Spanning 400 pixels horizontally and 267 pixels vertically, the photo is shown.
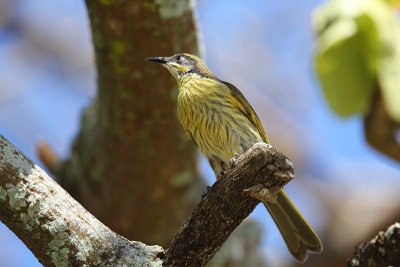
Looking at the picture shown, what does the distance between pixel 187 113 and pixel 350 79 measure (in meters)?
1.17

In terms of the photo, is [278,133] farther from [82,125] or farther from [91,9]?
[91,9]

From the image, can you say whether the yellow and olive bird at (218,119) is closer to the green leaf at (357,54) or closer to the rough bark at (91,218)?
the green leaf at (357,54)

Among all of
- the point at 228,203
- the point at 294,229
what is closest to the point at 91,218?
the point at 228,203

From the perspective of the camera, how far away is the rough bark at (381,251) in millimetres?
2941

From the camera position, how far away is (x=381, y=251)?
2.99 metres

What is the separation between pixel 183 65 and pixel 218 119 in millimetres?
450

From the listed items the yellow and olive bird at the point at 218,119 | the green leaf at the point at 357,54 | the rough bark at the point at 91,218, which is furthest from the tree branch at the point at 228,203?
the yellow and olive bird at the point at 218,119

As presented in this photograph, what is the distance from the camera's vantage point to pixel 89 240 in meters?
2.72

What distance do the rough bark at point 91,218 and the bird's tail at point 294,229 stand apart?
3.56 feet

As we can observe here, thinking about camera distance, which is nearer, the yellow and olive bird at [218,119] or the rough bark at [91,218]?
the rough bark at [91,218]

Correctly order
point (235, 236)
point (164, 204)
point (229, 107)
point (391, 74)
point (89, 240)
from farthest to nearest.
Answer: point (235, 236), point (164, 204), point (229, 107), point (391, 74), point (89, 240)

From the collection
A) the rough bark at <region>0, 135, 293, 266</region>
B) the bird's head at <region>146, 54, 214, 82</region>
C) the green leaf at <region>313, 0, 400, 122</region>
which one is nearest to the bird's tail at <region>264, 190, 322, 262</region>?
Result: the green leaf at <region>313, 0, 400, 122</region>

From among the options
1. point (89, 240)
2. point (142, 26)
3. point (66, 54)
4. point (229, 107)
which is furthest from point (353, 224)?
point (66, 54)

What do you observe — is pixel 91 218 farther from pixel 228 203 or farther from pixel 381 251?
pixel 381 251
